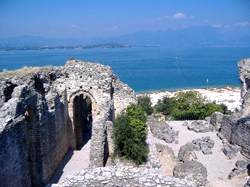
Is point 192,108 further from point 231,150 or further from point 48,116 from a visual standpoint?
point 48,116

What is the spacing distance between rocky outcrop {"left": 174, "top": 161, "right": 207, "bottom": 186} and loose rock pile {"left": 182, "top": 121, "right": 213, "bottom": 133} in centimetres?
704

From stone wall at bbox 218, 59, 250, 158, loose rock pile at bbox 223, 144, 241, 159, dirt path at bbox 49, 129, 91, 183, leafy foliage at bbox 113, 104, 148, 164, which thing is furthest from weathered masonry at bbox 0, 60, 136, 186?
stone wall at bbox 218, 59, 250, 158

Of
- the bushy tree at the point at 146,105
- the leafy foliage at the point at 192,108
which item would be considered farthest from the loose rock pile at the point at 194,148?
the bushy tree at the point at 146,105

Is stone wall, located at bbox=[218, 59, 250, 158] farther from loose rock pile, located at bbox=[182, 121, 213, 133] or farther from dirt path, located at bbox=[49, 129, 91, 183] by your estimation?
dirt path, located at bbox=[49, 129, 91, 183]

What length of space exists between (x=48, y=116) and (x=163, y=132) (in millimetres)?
8688

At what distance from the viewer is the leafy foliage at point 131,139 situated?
10.9m

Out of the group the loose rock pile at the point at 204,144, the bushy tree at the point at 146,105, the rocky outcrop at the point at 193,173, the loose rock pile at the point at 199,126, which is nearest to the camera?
the rocky outcrop at the point at 193,173

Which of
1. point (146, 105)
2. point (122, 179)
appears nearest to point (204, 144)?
point (146, 105)

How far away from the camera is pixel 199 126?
725 inches

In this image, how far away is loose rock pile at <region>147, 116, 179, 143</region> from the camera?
16219mm

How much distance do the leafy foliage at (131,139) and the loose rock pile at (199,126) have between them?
721 centimetres

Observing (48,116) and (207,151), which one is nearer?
(48,116)

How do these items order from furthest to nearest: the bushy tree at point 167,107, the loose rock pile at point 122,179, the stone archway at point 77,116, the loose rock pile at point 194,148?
1. the bushy tree at point 167,107
2. the stone archway at point 77,116
3. the loose rock pile at point 194,148
4. the loose rock pile at point 122,179

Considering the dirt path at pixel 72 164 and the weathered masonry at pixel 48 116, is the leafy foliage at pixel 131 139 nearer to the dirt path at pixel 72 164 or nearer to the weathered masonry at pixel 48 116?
the weathered masonry at pixel 48 116
